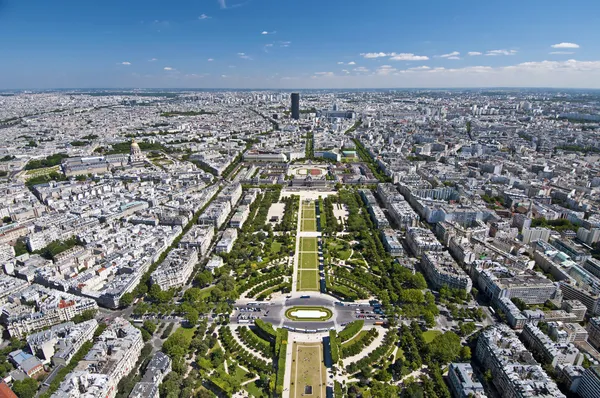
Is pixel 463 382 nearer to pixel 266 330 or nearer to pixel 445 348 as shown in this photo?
pixel 445 348

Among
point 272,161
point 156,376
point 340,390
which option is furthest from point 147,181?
point 340,390

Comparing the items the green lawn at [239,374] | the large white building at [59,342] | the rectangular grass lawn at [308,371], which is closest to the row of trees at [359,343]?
the rectangular grass lawn at [308,371]

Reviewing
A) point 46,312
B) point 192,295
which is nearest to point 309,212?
point 192,295

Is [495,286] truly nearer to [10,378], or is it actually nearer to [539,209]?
[539,209]

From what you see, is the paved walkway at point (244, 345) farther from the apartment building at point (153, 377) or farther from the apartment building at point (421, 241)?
the apartment building at point (421, 241)

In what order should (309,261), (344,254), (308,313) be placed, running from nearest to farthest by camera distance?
1. (308,313)
2. (309,261)
3. (344,254)

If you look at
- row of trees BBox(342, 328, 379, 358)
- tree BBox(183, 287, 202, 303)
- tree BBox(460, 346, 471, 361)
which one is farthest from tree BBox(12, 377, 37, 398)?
tree BBox(460, 346, 471, 361)

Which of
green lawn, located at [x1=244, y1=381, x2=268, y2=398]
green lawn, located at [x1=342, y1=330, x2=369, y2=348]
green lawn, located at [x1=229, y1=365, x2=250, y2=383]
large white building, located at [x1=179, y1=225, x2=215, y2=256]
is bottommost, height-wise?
green lawn, located at [x1=244, y1=381, x2=268, y2=398]

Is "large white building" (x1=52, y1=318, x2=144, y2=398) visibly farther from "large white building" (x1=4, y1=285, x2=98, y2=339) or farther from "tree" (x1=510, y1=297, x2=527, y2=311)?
"tree" (x1=510, y1=297, x2=527, y2=311)
